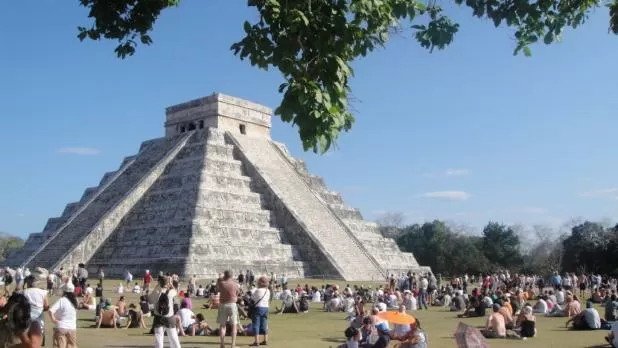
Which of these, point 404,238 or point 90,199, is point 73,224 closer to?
point 90,199

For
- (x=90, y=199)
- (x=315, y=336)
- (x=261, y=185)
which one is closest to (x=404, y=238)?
(x=261, y=185)

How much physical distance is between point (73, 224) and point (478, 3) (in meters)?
30.6

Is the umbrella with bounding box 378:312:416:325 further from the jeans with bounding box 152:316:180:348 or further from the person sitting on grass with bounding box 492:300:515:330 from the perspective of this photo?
the person sitting on grass with bounding box 492:300:515:330

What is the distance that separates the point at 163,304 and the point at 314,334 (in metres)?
4.53

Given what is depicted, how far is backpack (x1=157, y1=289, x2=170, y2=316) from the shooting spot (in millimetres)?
9117

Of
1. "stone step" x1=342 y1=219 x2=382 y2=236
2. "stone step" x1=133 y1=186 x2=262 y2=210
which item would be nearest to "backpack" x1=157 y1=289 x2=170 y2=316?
"stone step" x1=133 y1=186 x2=262 y2=210

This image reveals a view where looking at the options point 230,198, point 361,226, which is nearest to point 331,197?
point 361,226

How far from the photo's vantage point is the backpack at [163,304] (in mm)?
9117

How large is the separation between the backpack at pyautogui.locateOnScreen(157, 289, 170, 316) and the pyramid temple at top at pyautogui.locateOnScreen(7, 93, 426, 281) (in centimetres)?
1709

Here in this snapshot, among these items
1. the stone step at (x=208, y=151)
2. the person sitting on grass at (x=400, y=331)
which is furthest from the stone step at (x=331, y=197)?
the person sitting on grass at (x=400, y=331)

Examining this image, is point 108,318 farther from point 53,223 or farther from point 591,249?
point 591,249

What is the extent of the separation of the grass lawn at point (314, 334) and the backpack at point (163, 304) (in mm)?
1648

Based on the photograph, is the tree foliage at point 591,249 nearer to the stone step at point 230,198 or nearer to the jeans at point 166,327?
the stone step at point 230,198

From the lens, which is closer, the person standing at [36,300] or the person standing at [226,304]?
the person standing at [36,300]
